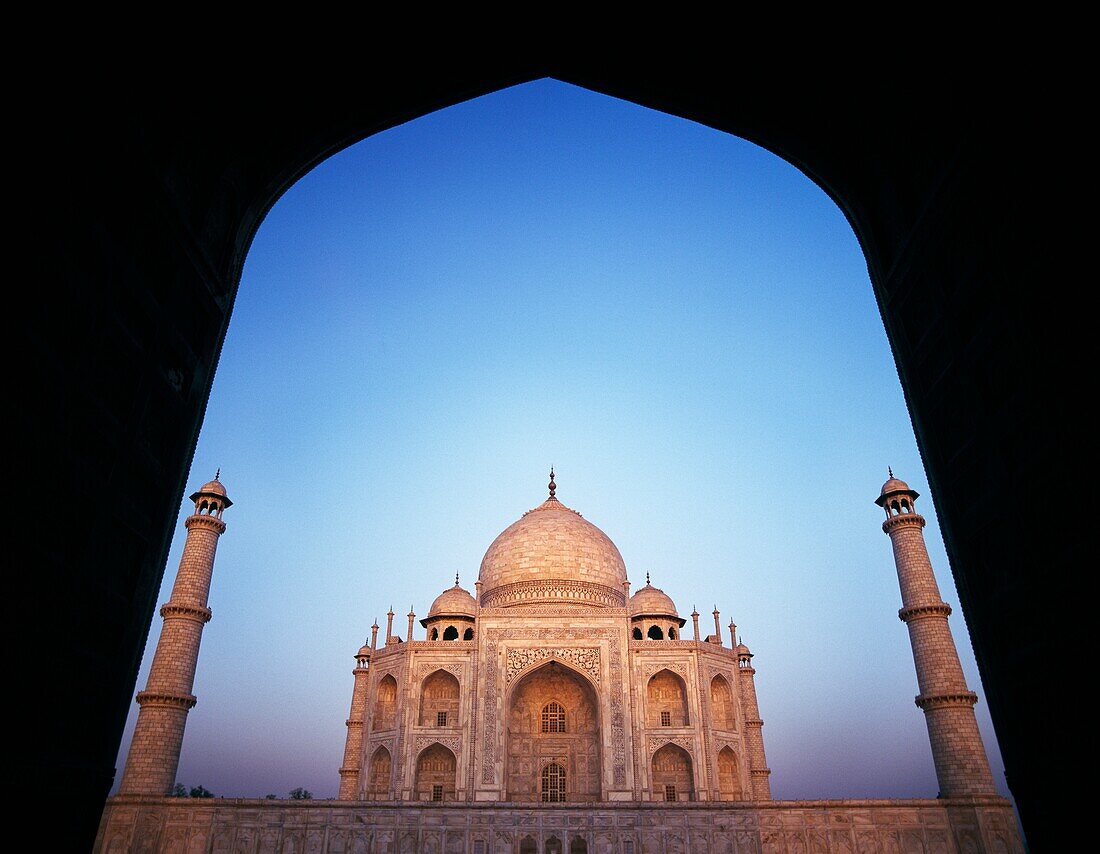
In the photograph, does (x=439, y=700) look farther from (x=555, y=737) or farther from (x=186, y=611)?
(x=186, y=611)

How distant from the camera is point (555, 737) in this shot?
79.2 feet

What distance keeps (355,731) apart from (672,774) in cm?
1149

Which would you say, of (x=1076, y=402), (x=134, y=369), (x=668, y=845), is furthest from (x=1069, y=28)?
(x=668, y=845)

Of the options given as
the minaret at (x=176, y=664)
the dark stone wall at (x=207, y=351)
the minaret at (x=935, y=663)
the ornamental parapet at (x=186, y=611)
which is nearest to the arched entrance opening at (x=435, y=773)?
the minaret at (x=176, y=664)

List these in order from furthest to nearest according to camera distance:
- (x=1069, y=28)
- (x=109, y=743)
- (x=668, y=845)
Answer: (x=668, y=845), (x=109, y=743), (x=1069, y=28)

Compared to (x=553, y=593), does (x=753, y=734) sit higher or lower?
lower

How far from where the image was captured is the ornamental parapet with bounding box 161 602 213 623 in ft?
66.6

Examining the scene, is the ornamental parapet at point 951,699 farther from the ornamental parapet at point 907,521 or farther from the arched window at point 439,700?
the arched window at point 439,700

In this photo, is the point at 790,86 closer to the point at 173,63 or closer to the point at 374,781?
the point at 173,63

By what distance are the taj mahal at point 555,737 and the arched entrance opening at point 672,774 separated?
0.06 meters

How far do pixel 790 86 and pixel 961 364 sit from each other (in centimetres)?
260

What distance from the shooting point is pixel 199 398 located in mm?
4531

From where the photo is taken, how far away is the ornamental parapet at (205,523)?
2191 centimetres

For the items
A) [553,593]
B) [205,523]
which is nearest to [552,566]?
[553,593]
